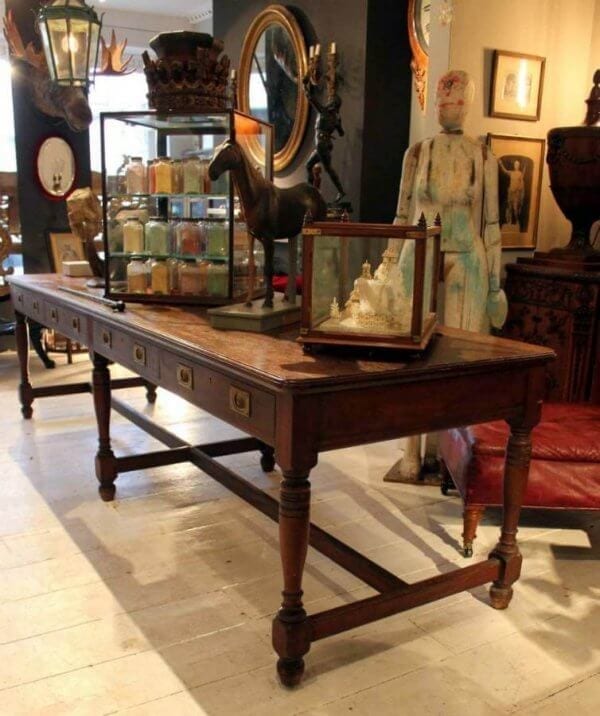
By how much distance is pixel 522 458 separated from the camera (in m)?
2.12

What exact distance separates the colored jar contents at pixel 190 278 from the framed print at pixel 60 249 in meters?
2.97

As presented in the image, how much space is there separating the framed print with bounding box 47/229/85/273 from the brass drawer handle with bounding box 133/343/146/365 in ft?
10.5

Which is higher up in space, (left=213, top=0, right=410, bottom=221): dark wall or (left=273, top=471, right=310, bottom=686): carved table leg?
(left=213, top=0, right=410, bottom=221): dark wall

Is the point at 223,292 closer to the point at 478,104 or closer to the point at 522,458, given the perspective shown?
the point at 522,458

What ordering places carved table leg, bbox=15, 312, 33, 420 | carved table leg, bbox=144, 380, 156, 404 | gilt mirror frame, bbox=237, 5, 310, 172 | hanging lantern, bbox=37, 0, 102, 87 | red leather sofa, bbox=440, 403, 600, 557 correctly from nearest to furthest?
red leather sofa, bbox=440, 403, 600, 557 → hanging lantern, bbox=37, 0, 102, 87 → carved table leg, bbox=15, 312, 33, 420 → carved table leg, bbox=144, 380, 156, 404 → gilt mirror frame, bbox=237, 5, 310, 172

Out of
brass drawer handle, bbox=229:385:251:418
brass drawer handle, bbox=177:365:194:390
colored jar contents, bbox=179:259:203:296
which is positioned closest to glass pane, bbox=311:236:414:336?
brass drawer handle, bbox=229:385:251:418

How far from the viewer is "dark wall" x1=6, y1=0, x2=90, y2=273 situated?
16.6 feet

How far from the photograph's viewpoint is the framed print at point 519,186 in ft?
10.6

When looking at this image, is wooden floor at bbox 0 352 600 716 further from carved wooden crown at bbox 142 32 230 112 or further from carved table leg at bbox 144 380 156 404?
carved wooden crown at bbox 142 32 230 112

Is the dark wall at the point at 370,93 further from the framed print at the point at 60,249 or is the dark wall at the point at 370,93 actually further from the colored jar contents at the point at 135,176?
the colored jar contents at the point at 135,176

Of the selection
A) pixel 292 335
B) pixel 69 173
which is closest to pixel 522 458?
pixel 292 335

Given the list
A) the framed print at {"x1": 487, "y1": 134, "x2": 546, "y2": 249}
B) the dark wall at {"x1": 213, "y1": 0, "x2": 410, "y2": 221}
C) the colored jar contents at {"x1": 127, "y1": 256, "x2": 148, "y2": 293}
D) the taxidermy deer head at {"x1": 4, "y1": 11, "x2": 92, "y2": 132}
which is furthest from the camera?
the dark wall at {"x1": 213, "y1": 0, "x2": 410, "y2": 221}

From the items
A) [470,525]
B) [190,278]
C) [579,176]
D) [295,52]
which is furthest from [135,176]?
[295,52]

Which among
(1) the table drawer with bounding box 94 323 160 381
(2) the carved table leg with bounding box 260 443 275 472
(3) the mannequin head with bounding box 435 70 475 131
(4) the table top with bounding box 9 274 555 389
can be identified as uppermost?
(3) the mannequin head with bounding box 435 70 475 131
